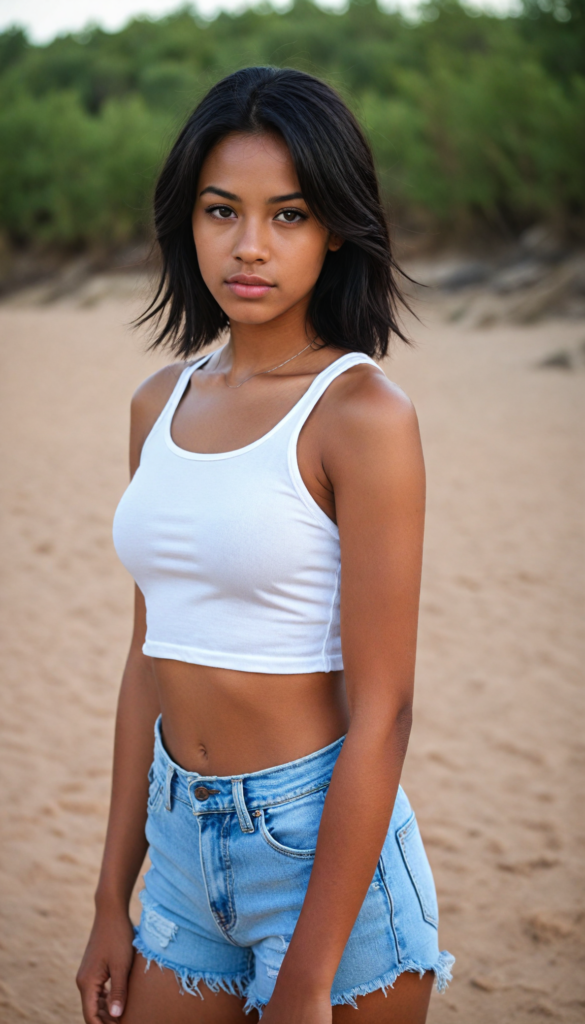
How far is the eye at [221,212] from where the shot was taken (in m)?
1.41

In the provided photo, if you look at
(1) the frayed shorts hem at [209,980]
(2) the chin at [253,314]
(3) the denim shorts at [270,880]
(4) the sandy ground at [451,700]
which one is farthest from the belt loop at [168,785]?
(4) the sandy ground at [451,700]

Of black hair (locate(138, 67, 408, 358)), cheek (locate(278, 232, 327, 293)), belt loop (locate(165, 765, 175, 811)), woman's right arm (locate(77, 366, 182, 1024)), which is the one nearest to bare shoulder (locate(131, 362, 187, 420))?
woman's right arm (locate(77, 366, 182, 1024))

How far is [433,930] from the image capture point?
1.34 metres

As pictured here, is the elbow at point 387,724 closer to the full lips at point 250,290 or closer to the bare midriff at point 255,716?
the bare midriff at point 255,716

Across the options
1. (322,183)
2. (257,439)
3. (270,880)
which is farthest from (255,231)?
(270,880)

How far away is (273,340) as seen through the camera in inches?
59.1

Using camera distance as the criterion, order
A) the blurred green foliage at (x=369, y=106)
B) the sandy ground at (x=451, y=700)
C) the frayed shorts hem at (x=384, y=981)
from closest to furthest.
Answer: the frayed shorts hem at (x=384, y=981) < the sandy ground at (x=451, y=700) < the blurred green foliage at (x=369, y=106)

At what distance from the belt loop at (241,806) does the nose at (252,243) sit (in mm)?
784

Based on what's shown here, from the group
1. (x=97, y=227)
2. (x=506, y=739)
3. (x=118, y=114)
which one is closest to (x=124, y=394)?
(x=506, y=739)

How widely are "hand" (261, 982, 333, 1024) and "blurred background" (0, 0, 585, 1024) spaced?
3.64 feet

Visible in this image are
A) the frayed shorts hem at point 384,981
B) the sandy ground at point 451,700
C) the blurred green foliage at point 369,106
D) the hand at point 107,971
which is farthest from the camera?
the blurred green foliage at point 369,106

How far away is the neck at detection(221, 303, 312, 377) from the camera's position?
150cm

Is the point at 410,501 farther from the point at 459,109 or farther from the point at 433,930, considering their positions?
the point at 459,109

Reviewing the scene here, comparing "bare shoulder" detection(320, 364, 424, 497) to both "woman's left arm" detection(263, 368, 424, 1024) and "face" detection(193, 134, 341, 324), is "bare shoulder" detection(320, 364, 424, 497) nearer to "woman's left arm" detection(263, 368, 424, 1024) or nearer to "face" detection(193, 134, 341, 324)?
"woman's left arm" detection(263, 368, 424, 1024)
